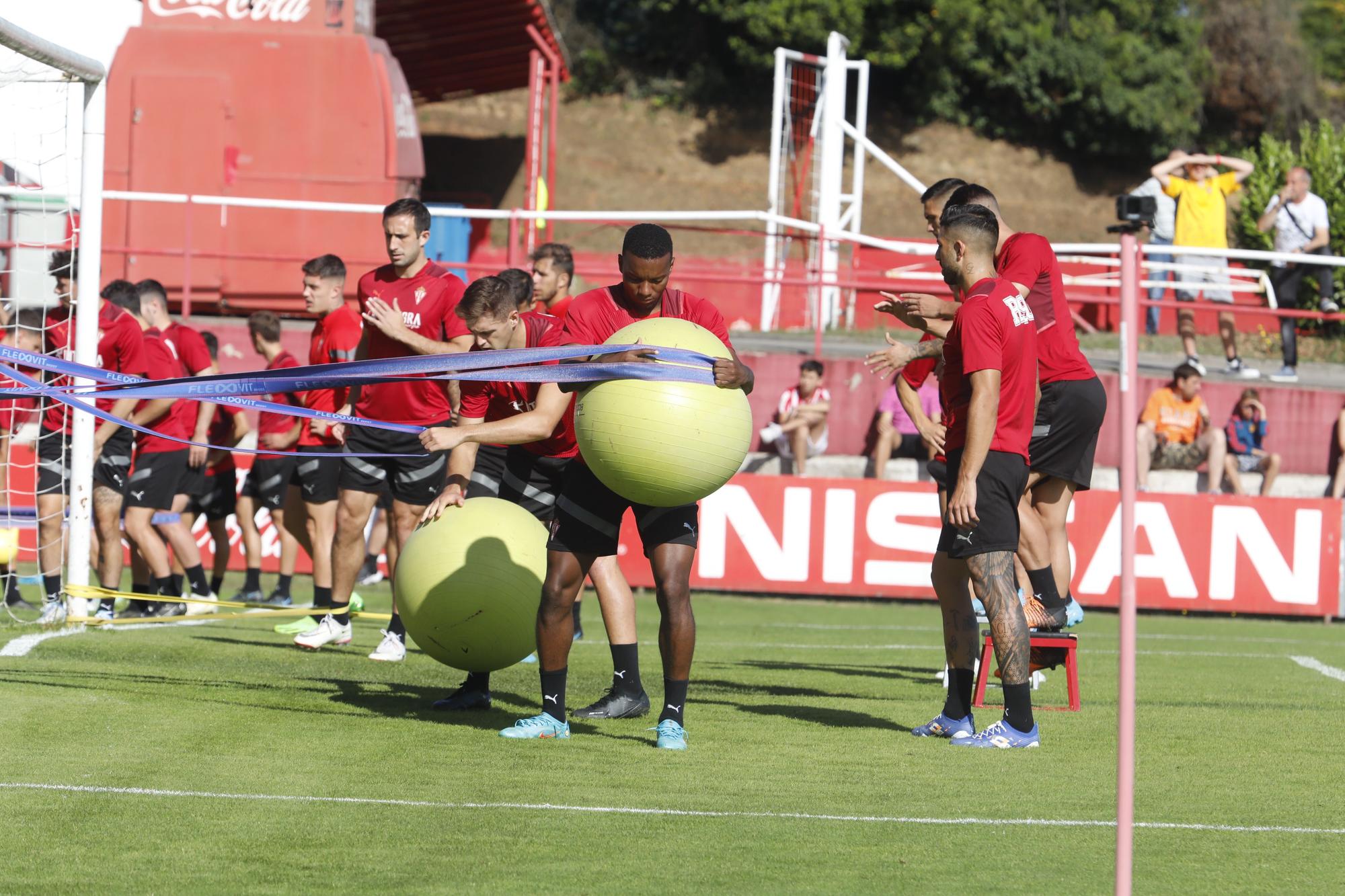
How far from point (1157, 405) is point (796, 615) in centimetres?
479

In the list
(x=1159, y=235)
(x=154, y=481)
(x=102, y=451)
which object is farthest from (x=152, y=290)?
(x=1159, y=235)

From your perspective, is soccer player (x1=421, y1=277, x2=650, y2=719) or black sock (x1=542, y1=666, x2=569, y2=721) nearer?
black sock (x1=542, y1=666, x2=569, y2=721)

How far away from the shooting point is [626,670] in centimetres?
705

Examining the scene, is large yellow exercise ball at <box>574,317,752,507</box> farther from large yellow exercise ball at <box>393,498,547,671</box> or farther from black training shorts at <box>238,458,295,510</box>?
black training shorts at <box>238,458,295,510</box>

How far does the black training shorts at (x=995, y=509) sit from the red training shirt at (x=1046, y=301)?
1.26 m

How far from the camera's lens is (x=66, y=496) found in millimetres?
10508

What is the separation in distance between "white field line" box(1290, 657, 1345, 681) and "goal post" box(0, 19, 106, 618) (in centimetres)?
729

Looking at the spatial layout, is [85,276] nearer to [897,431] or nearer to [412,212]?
[412,212]

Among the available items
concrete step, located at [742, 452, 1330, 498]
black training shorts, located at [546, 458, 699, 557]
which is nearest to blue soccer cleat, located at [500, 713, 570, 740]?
black training shorts, located at [546, 458, 699, 557]

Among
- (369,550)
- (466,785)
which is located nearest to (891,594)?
(369,550)

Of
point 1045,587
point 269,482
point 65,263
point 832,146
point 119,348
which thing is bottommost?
point 1045,587

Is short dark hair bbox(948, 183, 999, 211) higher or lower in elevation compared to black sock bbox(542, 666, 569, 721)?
higher

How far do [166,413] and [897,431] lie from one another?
755cm

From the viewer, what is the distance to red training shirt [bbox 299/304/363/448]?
32.0 ft
